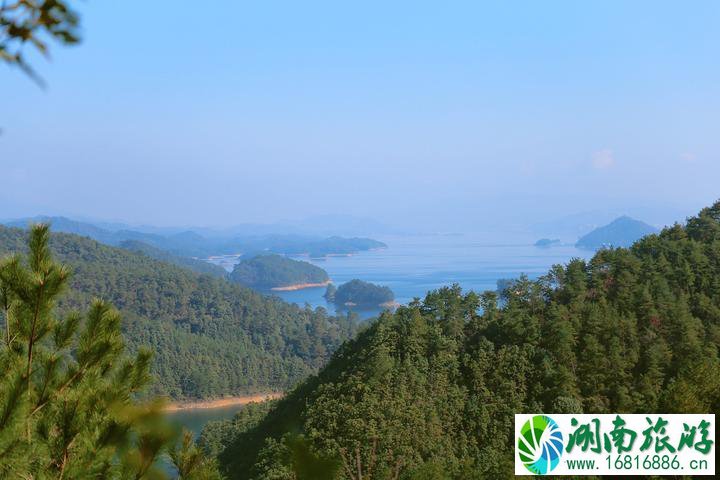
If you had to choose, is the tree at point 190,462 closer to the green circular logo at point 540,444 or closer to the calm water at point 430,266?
the green circular logo at point 540,444

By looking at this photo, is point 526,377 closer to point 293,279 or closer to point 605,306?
point 605,306

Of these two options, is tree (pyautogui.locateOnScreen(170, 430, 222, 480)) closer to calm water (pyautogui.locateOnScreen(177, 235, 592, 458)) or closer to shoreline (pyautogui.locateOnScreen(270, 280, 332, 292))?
calm water (pyautogui.locateOnScreen(177, 235, 592, 458))

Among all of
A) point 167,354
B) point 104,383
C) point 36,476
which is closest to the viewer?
point 36,476

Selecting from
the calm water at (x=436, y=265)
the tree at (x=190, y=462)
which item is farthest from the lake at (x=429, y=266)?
the tree at (x=190, y=462)

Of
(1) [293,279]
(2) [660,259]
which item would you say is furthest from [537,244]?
(2) [660,259]

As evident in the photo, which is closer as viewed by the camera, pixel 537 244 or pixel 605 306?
pixel 605 306
